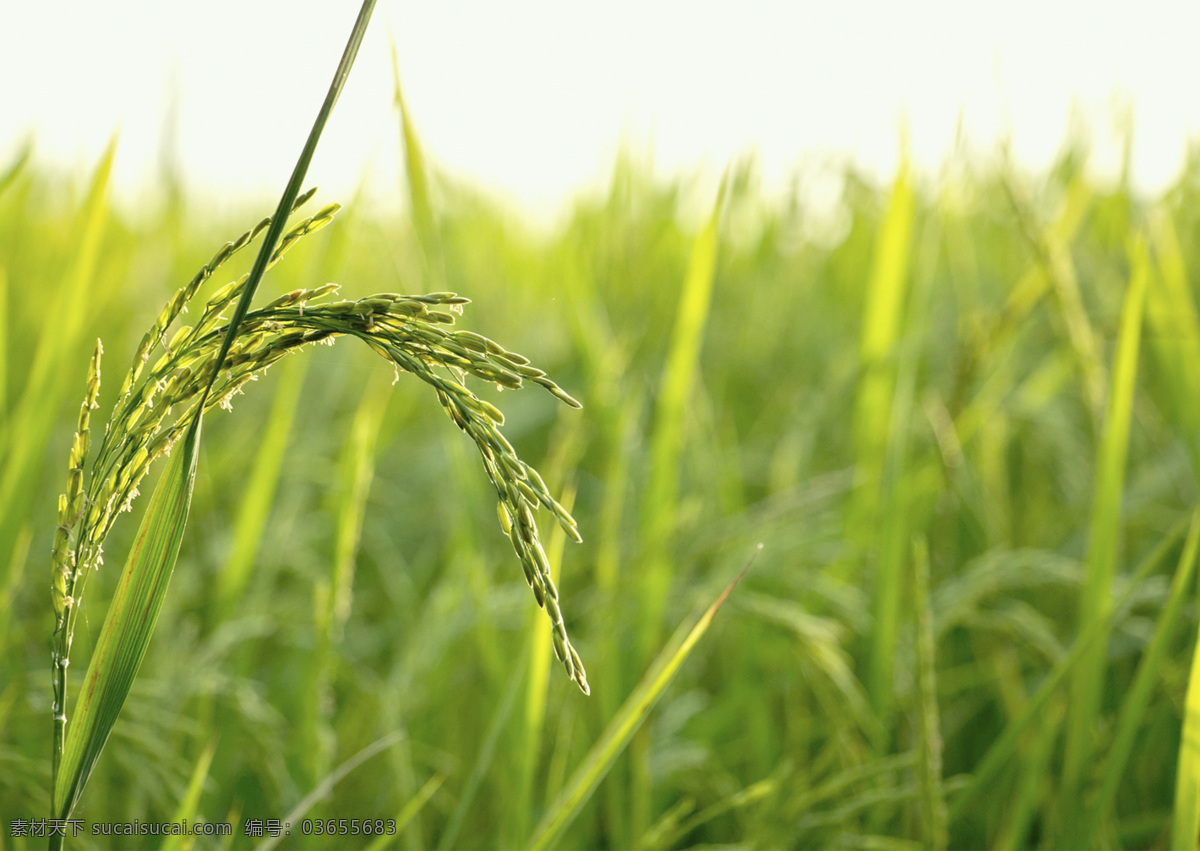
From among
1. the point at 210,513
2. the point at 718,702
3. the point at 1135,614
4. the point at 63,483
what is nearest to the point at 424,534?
the point at 210,513

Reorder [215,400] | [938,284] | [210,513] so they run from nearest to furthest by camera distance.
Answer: [215,400] → [210,513] → [938,284]

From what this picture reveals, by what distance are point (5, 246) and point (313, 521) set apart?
120 centimetres

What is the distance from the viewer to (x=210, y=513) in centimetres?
168

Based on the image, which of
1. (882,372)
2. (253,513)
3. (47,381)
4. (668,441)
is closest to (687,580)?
(668,441)

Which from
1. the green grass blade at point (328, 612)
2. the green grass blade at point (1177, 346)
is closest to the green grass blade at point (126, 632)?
the green grass blade at point (328, 612)

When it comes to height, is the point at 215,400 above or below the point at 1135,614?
above

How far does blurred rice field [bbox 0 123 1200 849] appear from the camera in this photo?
105 centimetres

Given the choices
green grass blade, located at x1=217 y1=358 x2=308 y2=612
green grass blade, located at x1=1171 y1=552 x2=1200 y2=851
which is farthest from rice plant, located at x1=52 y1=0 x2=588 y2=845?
green grass blade, located at x1=1171 y1=552 x2=1200 y2=851

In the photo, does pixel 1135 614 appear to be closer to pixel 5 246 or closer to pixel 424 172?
pixel 424 172

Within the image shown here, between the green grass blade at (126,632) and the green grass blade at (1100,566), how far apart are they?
1.03 m

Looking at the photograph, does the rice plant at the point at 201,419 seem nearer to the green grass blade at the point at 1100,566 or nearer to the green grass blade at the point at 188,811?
the green grass blade at the point at 188,811

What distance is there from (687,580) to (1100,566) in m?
0.77

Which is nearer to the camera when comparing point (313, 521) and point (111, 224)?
point (313, 521)

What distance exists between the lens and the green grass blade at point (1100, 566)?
111 centimetres
